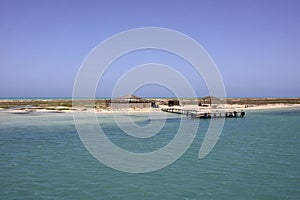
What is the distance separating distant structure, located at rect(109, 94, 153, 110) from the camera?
196ft

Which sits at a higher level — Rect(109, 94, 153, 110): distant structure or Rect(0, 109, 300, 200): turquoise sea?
Rect(109, 94, 153, 110): distant structure

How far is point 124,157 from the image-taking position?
1680cm

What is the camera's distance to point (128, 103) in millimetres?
61031

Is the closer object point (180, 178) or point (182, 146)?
point (180, 178)

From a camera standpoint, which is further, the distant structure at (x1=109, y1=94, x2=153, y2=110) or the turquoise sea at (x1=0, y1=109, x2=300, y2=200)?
the distant structure at (x1=109, y1=94, x2=153, y2=110)

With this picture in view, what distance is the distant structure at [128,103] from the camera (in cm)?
5972

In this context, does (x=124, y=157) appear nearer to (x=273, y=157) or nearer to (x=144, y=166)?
(x=144, y=166)

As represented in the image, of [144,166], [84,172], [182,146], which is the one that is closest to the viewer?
[84,172]

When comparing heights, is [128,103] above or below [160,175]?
above

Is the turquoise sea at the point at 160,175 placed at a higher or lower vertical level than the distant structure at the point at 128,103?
lower

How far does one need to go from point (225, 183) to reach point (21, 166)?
32.0 feet

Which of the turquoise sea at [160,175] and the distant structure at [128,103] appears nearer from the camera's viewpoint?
the turquoise sea at [160,175]

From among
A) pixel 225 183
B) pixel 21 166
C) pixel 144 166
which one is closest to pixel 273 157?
pixel 225 183

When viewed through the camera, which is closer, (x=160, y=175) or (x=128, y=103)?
(x=160, y=175)
